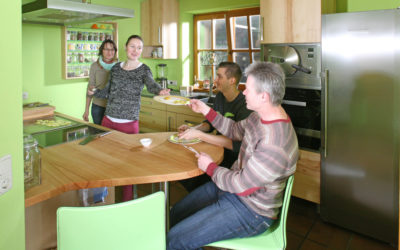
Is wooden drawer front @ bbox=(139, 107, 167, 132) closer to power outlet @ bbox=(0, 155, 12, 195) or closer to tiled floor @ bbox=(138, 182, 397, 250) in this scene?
tiled floor @ bbox=(138, 182, 397, 250)

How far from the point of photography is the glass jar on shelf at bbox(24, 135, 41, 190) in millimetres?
1443

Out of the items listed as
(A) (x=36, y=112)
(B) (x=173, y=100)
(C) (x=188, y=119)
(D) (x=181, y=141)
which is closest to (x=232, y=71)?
(B) (x=173, y=100)

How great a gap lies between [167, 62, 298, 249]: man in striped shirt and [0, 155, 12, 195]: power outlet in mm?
831

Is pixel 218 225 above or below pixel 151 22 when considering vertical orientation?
below

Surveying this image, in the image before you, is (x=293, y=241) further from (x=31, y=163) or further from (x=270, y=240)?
(x=31, y=163)

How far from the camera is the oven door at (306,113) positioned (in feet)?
9.39

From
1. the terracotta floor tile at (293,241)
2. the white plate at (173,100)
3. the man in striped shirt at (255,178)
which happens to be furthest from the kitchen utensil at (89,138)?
the terracotta floor tile at (293,241)

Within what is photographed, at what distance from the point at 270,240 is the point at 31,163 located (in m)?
1.13

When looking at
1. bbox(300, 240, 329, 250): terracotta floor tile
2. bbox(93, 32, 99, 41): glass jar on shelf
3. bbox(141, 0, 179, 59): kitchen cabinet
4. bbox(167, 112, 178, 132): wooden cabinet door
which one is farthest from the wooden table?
bbox(141, 0, 179, 59): kitchen cabinet

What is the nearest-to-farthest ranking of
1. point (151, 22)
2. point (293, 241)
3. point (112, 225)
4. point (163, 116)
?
point (112, 225) < point (293, 241) < point (163, 116) < point (151, 22)

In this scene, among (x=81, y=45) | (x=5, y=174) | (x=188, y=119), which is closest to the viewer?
(x=5, y=174)

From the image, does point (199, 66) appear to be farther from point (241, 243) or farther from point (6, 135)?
point (6, 135)

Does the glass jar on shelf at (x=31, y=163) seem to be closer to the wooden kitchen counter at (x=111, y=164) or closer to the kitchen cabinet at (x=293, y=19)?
the wooden kitchen counter at (x=111, y=164)

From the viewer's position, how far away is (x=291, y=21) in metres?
2.95
